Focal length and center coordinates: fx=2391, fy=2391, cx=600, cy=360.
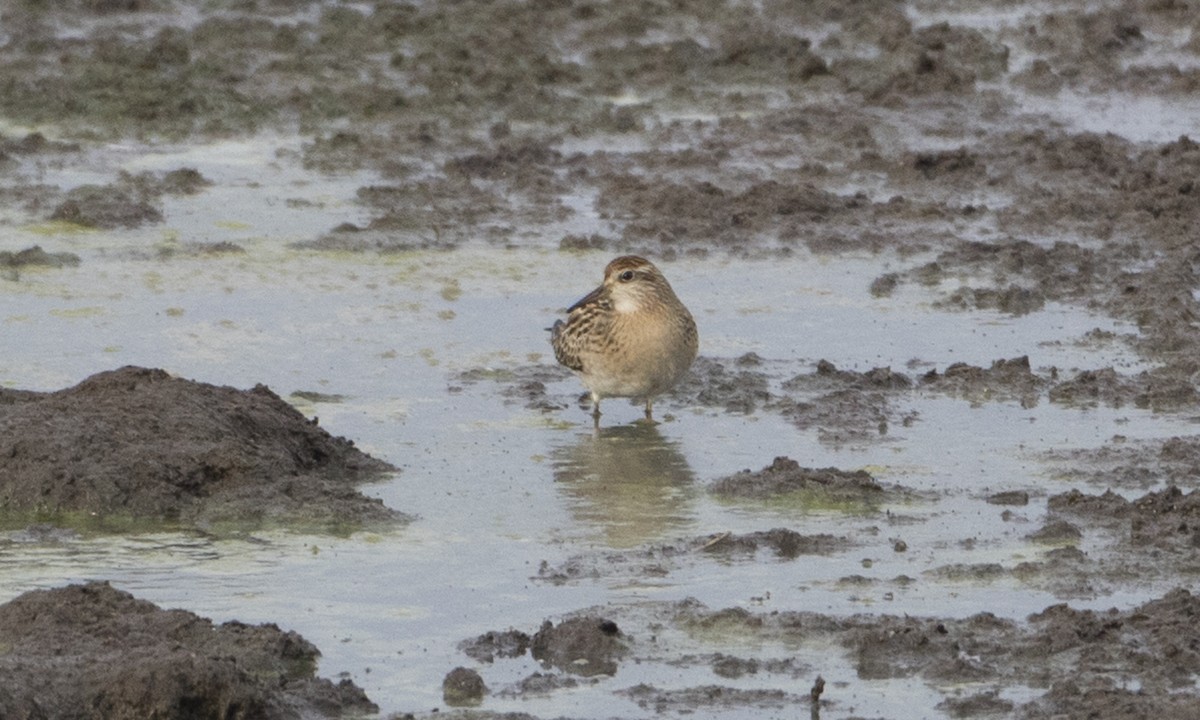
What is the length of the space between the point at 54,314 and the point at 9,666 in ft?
20.4

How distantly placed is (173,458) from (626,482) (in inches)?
79.9

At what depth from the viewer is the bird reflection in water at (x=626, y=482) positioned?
9859 millimetres

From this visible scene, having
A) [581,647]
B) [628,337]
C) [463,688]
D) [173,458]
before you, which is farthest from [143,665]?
[628,337]

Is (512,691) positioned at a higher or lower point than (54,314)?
lower

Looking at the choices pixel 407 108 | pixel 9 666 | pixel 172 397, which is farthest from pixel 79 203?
pixel 9 666

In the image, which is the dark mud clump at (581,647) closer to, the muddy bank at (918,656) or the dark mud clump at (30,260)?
the muddy bank at (918,656)

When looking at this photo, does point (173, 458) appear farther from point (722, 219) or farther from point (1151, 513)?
point (722, 219)

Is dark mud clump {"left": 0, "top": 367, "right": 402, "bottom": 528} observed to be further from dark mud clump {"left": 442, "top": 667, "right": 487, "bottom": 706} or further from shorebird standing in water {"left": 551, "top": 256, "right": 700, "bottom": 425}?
dark mud clump {"left": 442, "top": 667, "right": 487, "bottom": 706}

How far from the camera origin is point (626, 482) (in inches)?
423

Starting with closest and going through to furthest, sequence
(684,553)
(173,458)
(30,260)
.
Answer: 1. (684,553)
2. (173,458)
3. (30,260)

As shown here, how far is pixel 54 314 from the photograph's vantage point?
43.9 ft

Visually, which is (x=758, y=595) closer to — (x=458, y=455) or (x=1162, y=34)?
(x=458, y=455)

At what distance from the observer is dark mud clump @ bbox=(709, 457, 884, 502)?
1009 centimetres

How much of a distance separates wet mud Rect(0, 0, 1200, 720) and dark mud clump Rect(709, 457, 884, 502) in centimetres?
2
